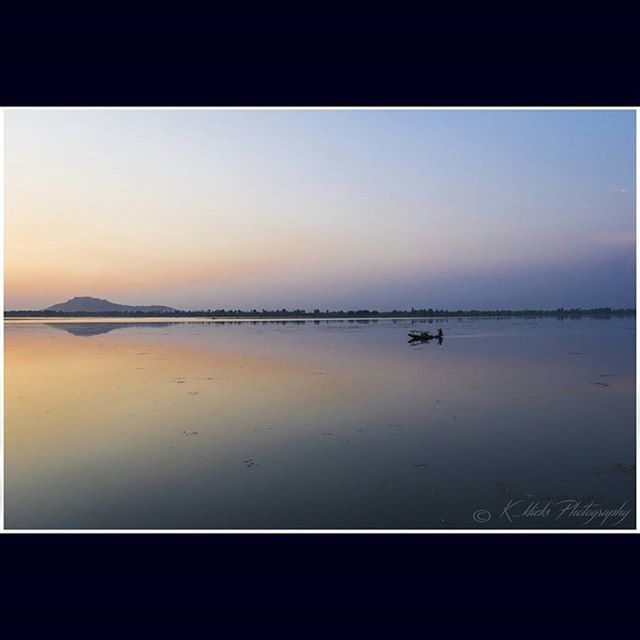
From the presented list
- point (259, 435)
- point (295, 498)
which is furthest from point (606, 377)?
point (295, 498)

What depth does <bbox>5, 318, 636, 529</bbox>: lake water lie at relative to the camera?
5109 millimetres

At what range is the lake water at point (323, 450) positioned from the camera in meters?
5.11

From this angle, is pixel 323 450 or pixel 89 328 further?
pixel 89 328

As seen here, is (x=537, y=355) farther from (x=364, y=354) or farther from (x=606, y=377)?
(x=364, y=354)

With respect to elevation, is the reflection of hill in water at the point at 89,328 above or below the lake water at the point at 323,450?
above

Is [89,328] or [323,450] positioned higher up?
[89,328]

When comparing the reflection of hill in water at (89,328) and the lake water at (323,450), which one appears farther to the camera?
the reflection of hill in water at (89,328)

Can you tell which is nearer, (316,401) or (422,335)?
(316,401)

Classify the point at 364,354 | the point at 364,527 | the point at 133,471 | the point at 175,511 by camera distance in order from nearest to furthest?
the point at 364,527, the point at 175,511, the point at 133,471, the point at 364,354

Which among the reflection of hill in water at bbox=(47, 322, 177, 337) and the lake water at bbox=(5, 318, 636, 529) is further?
the reflection of hill in water at bbox=(47, 322, 177, 337)

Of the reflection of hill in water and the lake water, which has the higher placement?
the reflection of hill in water

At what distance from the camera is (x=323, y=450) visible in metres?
7.02

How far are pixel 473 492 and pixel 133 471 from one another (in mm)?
4631

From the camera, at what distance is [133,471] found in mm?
6363
